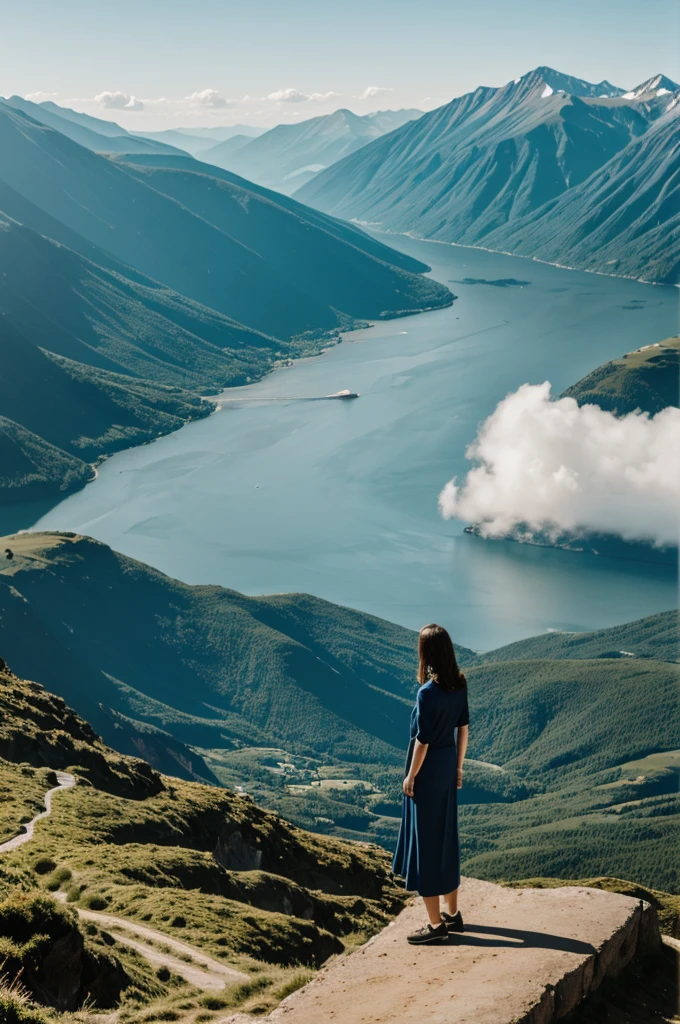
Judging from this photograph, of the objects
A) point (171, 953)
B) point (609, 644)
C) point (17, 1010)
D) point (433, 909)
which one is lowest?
point (609, 644)

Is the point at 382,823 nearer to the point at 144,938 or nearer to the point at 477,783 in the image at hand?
the point at 477,783

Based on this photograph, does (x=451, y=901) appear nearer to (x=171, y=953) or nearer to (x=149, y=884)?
(x=171, y=953)

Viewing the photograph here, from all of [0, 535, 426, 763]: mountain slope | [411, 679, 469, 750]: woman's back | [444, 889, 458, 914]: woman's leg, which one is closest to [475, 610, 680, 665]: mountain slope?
[0, 535, 426, 763]: mountain slope

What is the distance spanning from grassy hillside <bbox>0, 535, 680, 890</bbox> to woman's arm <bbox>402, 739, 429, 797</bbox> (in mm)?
82602

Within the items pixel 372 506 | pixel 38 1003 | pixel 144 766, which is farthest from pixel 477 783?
pixel 38 1003

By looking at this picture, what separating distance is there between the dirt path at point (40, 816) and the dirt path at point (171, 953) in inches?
124

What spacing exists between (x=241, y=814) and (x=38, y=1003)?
16211 mm

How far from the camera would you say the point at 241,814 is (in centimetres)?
2694

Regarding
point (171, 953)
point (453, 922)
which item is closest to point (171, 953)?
point (171, 953)

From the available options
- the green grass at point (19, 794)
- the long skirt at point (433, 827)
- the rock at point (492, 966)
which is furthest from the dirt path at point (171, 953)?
the green grass at point (19, 794)

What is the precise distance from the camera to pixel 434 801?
11250 mm

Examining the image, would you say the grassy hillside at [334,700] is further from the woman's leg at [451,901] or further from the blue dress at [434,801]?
the blue dress at [434,801]

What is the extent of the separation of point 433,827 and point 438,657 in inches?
69.5

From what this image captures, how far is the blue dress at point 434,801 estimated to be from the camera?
433 inches
